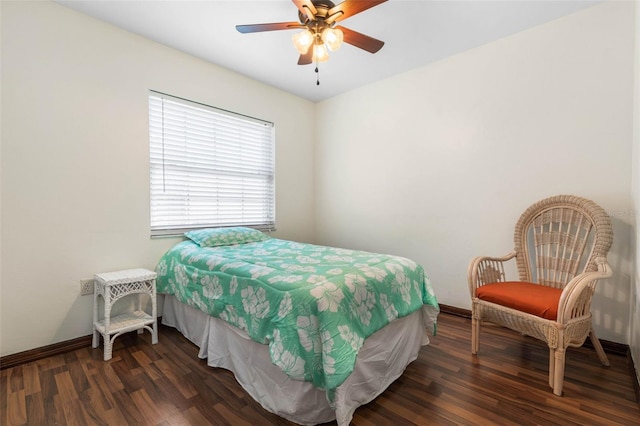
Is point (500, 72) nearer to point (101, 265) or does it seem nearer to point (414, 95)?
point (414, 95)

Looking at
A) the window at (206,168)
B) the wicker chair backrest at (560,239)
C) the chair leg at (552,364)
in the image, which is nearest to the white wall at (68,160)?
the window at (206,168)

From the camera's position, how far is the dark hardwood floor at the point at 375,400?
1.50 meters

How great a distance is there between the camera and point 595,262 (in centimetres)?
192

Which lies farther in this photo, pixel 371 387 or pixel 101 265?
pixel 101 265

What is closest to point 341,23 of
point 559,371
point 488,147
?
point 488,147

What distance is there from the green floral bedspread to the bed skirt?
0.32 feet

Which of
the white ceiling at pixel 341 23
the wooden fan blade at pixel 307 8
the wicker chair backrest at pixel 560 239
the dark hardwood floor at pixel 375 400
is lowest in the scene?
the dark hardwood floor at pixel 375 400

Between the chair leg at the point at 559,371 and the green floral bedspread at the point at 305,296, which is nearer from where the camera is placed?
the green floral bedspread at the point at 305,296

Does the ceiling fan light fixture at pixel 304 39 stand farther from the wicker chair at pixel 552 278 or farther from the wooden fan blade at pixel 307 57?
the wicker chair at pixel 552 278

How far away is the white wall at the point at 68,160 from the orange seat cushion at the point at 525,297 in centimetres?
282

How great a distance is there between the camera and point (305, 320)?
141 cm

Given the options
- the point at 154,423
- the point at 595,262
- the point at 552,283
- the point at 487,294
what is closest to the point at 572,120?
the point at 595,262

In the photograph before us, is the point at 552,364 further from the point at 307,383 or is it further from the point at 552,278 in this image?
the point at 307,383

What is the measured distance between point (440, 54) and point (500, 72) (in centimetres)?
60
